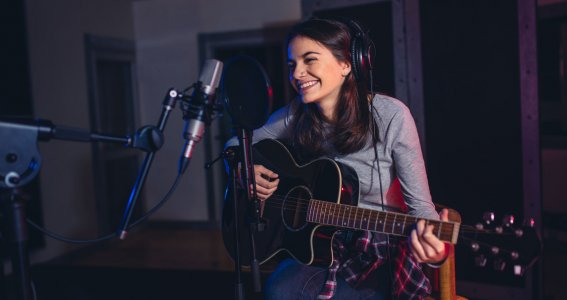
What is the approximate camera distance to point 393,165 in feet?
6.69

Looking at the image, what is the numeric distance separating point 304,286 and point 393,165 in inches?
22.3

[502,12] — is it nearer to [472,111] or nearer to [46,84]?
[472,111]

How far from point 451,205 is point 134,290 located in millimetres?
2248

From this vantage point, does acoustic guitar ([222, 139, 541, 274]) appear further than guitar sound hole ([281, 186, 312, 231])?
No

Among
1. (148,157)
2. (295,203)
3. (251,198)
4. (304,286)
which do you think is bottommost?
(304,286)

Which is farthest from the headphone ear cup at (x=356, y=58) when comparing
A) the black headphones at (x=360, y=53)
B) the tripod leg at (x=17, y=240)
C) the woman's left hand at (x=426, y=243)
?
the tripod leg at (x=17, y=240)

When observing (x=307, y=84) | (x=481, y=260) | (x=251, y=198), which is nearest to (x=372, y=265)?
(x=481, y=260)

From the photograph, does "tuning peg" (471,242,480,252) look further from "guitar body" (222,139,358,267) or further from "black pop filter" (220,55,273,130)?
"black pop filter" (220,55,273,130)

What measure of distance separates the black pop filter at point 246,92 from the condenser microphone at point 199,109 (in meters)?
0.10

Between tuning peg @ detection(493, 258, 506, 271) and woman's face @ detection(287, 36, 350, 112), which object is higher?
woman's face @ detection(287, 36, 350, 112)

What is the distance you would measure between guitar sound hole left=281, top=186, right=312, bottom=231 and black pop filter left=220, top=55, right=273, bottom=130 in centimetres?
53

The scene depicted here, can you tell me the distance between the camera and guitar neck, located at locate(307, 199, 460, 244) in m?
1.53

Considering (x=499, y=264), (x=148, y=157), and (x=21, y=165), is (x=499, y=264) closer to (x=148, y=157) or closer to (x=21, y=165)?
(x=148, y=157)

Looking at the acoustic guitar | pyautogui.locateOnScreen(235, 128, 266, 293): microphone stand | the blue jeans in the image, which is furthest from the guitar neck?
pyautogui.locateOnScreen(235, 128, 266, 293): microphone stand
